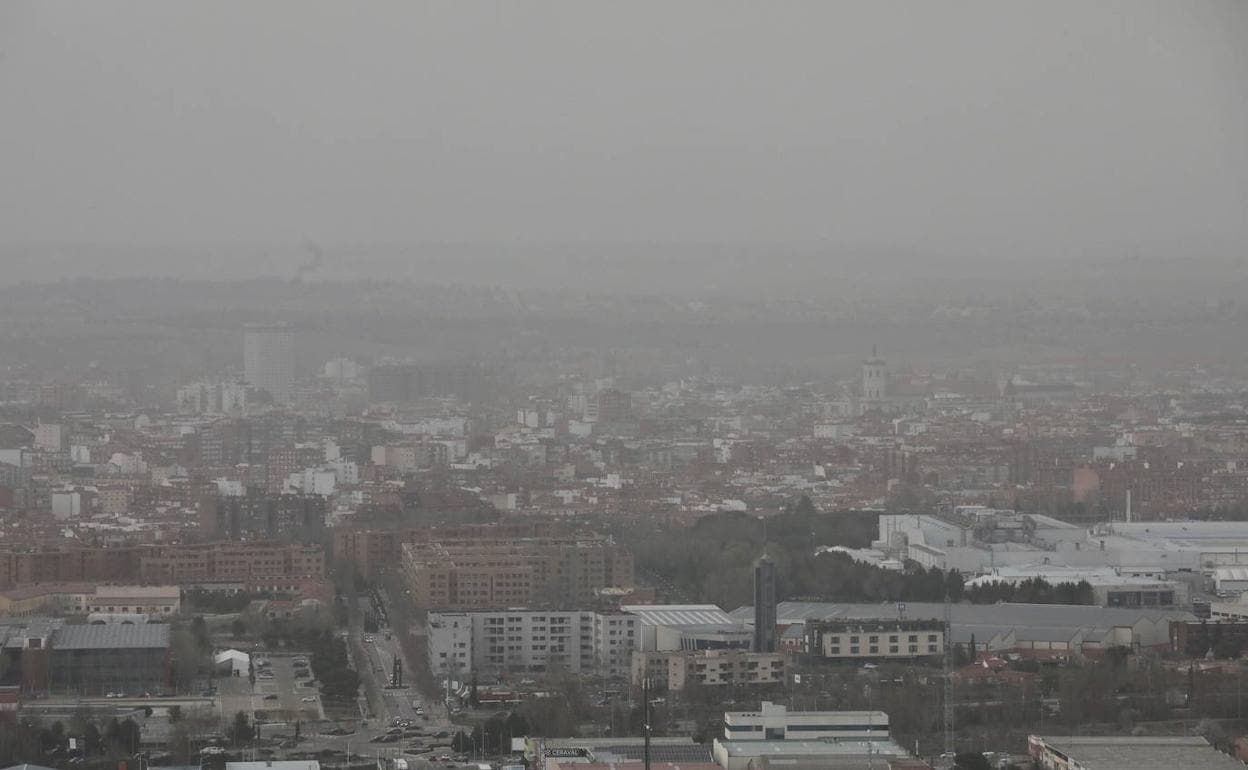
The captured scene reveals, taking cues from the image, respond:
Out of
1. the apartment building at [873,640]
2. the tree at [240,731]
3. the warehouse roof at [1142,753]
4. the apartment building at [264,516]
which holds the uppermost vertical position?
the warehouse roof at [1142,753]

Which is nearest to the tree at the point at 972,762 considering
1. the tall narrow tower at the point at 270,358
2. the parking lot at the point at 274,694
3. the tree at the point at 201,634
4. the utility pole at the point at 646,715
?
the utility pole at the point at 646,715

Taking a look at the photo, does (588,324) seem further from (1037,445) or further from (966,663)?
(966,663)

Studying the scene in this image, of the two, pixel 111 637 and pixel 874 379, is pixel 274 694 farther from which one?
pixel 874 379

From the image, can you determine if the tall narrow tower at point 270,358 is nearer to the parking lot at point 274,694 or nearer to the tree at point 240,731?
the parking lot at point 274,694

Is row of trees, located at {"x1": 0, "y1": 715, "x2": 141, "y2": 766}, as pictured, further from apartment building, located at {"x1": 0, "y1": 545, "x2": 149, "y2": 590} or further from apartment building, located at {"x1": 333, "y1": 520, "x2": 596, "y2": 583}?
apartment building, located at {"x1": 333, "y1": 520, "x2": 596, "y2": 583}

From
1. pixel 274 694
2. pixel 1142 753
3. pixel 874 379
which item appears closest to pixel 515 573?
pixel 274 694

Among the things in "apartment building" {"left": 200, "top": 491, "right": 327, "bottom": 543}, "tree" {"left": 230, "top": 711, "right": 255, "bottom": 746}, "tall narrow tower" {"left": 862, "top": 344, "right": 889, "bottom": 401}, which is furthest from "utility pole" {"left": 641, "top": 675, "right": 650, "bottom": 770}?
"tall narrow tower" {"left": 862, "top": 344, "right": 889, "bottom": 401}
